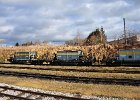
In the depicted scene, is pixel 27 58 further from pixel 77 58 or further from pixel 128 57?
pixel 128 57

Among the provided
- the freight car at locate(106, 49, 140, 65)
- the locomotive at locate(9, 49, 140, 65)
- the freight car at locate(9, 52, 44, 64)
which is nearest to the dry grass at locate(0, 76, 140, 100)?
the freight car at locate(106, 49, 140, 65)

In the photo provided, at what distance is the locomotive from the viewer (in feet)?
144

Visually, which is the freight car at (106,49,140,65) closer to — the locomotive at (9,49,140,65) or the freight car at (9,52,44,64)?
the locomotive at (9,49,140,65)

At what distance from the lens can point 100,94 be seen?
66.5ft

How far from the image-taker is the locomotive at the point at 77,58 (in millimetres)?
43844

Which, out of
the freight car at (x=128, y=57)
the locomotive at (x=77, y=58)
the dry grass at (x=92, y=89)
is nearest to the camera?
the dry grass at (x=92, y=89)

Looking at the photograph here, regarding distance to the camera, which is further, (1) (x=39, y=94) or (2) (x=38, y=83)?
(2) (x=38, y=83)

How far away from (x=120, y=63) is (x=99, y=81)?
65.3ft

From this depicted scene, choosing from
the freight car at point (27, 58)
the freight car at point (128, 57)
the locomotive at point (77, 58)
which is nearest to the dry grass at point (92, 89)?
the freight car at point (128, 57)

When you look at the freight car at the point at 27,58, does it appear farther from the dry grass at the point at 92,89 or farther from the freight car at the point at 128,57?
the dry grass at the point at 92,89

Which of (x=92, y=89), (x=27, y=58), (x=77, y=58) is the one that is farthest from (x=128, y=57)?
(x=27, y=58)

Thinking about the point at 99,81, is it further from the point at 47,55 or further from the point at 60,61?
the point at 47,55

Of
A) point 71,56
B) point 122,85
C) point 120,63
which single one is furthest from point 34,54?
point 122,85

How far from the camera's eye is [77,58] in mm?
49812
